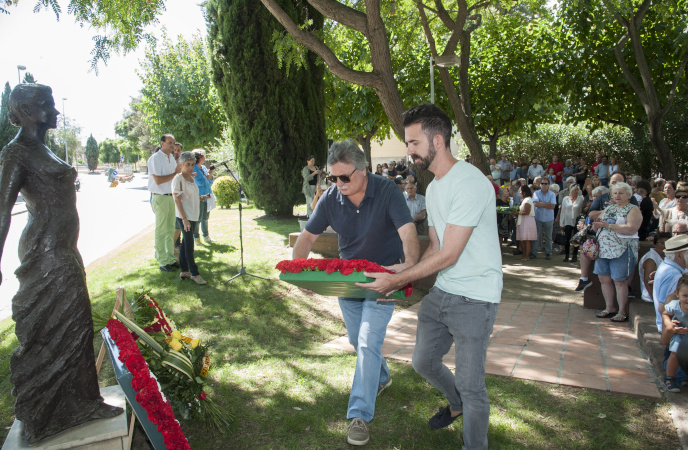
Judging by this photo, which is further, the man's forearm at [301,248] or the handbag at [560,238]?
the handbag at [560,238]

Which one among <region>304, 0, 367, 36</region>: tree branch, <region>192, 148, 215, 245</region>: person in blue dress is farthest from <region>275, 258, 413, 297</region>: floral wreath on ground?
<region>192, 148, 215, 245</region>: person in blue dress

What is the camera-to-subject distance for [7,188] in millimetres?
2992

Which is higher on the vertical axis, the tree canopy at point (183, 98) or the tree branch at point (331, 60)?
the tree canopy at point (183, 98)

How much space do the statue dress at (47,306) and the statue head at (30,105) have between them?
15 centimetres

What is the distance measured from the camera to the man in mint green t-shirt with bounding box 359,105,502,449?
118 inches

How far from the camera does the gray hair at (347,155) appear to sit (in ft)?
12.3

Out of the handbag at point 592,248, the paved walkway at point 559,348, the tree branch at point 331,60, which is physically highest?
the tree branch at point 331,60

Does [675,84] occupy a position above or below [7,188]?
above

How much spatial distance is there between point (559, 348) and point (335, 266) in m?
3.55

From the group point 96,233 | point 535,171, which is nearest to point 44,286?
point 96,233

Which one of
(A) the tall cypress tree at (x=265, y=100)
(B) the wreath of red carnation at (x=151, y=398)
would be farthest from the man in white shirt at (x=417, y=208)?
(B) the wreath of red carnation at (x=151, y=398)

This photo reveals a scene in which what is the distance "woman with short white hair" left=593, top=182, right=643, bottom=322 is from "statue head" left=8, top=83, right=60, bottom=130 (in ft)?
20.7

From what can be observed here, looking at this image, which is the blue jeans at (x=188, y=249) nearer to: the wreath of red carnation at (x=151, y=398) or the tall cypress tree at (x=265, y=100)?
the wreath of red carnation at (x=151, y=398)

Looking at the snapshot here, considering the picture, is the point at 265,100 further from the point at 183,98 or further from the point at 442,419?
the point at 183,98
